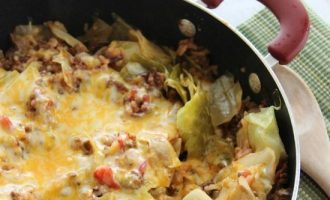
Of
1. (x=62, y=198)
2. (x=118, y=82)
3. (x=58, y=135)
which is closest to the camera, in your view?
(x=62, y=198)

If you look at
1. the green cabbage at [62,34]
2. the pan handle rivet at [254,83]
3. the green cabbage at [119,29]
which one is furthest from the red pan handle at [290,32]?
the green cabbage at [62,34]

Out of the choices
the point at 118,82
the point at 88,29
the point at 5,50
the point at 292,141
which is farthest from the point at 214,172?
the point at 5,50

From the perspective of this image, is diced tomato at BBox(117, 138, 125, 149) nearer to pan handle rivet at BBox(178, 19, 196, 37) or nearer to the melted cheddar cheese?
the melted cheddar cheese

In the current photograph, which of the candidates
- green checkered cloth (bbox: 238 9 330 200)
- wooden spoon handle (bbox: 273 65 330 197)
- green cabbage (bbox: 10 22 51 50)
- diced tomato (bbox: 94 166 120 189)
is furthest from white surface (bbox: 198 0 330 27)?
diced tomato (bbox: 94 166 120 189)

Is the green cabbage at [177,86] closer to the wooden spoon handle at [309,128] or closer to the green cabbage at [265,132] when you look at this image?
the green cabbage at [265,132]

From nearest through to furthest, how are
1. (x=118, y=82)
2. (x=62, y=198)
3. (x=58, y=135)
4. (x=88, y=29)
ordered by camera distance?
1. (x=62, y=198)
2. (x=58, y=135)
3. (x=118, y=82)
4. (x=88, y=29)

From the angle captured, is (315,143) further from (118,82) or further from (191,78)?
(118,82)
